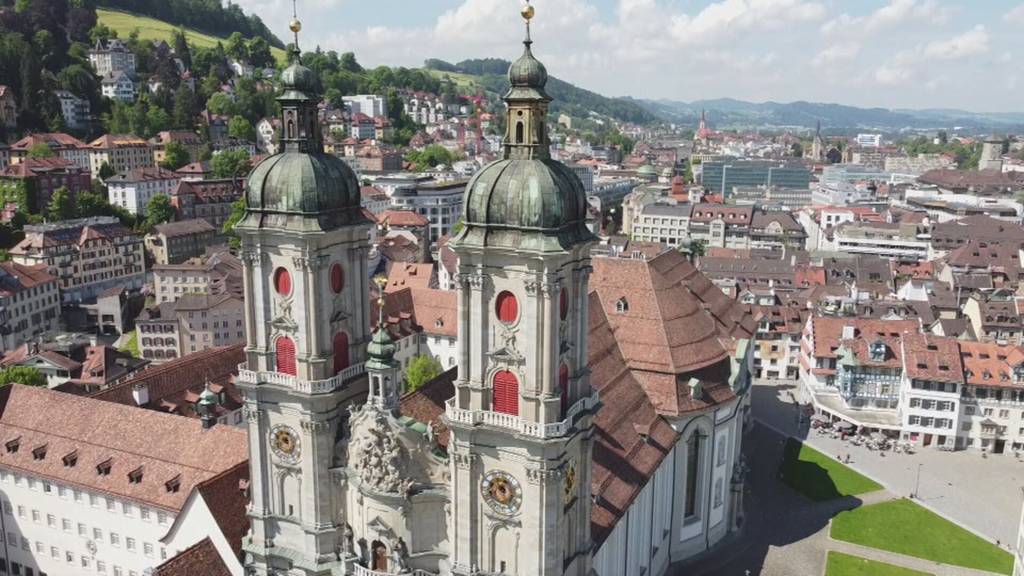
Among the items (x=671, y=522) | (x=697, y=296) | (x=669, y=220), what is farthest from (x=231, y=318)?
(x=669, y=220)

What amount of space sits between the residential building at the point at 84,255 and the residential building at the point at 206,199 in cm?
1864

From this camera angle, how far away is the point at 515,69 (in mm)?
33438

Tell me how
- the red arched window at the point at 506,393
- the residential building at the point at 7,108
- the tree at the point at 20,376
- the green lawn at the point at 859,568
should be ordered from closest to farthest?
1. the red arched window at the point at 506,393
2. the green lawn at the point at 859,568
3. the tree at the point at 20,376
4. the residential building at the point at 7,108

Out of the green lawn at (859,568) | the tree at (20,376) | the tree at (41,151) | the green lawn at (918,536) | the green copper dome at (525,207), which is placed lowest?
the green lawn at (918,536)

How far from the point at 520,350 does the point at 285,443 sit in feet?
44.1

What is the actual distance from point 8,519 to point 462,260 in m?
40.1

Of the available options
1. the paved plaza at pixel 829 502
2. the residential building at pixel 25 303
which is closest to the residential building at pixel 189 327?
the residential building at pixel 25 303

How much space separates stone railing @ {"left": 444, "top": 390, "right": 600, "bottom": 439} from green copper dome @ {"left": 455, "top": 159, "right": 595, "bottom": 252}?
6.72 metres

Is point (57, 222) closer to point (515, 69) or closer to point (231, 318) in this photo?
point (231, 318)

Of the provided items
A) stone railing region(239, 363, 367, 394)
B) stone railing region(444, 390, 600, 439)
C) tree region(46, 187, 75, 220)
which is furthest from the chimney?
tree region(46, 187, 75, 220)

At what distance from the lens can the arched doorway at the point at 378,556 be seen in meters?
37.6

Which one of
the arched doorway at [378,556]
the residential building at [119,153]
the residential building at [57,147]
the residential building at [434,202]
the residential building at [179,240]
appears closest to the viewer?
the arched doorway at [378,556]

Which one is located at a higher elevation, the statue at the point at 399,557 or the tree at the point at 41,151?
the tree at the point at 41,151

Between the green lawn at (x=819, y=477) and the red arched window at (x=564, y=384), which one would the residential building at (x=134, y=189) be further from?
the red arched window at (x=564, y=384)
